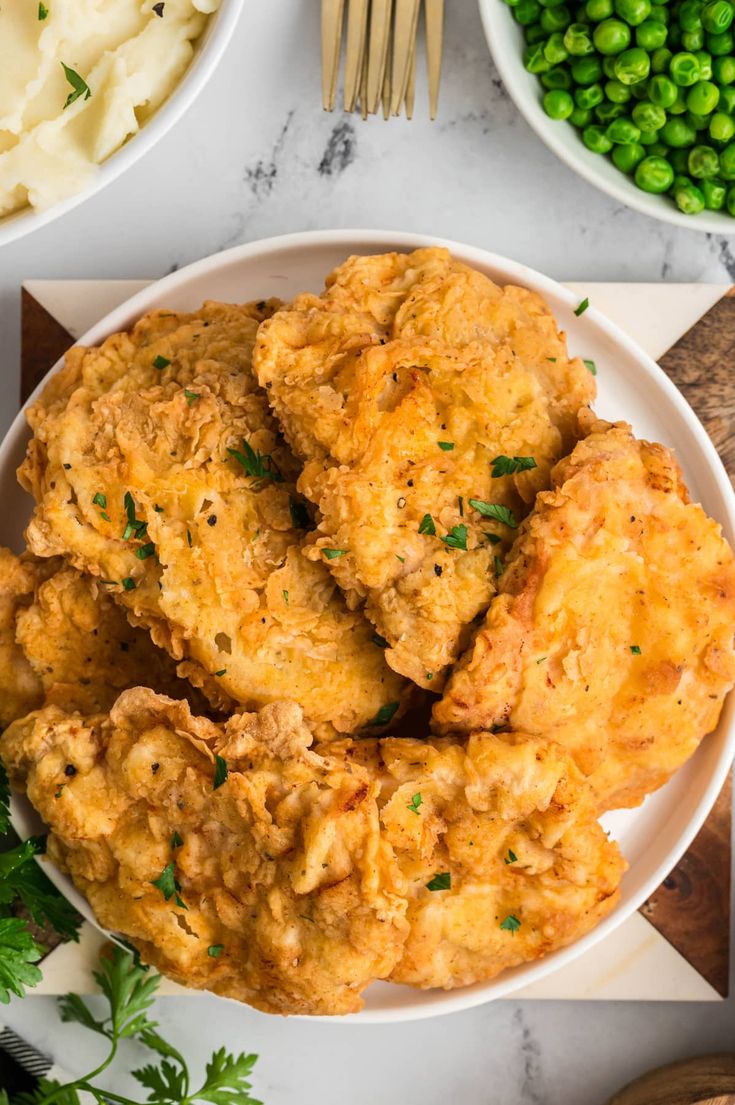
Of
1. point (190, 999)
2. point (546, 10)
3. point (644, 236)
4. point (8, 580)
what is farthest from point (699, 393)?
point (190, 999)

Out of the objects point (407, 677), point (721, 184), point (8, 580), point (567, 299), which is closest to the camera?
point (407, 677)

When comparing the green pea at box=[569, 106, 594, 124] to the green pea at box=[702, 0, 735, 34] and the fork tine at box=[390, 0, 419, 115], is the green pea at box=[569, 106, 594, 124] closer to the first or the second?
the green pea at box=[702, 0, 735, 34]

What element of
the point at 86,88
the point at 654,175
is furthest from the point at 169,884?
the point at 654,175

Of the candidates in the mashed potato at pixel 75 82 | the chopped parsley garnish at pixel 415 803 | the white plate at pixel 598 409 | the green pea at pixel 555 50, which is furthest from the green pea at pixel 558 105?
the chopped parsley garnish at pixel 415 803

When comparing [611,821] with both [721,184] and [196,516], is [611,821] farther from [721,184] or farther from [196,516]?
[721,184]

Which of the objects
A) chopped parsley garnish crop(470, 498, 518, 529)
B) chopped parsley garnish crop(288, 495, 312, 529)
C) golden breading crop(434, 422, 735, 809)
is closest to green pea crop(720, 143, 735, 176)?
golden breading crop(434, 422, 735, 809)

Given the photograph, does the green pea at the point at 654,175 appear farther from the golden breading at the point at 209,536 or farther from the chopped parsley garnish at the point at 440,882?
the chopped parsley garnish at the point at 440,882

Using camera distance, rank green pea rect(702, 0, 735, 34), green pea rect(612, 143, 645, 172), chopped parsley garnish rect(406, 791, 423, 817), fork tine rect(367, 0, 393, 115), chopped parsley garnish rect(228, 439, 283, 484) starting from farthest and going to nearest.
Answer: fork tine rect(367, 0, 393, 115) → green pea rect(612, 143, 645, 172) → green pea rect(702, 0, 735, 34) → chopped parsley garnish rect(228, 439, 283, 484) → chopped parsley garnish rect(406, 791, 423, 817)
